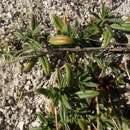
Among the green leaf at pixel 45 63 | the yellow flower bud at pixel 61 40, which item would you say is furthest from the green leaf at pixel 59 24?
the green leaf at pixel 45 63

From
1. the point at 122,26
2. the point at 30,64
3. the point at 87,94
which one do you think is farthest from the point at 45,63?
the point at 122,26

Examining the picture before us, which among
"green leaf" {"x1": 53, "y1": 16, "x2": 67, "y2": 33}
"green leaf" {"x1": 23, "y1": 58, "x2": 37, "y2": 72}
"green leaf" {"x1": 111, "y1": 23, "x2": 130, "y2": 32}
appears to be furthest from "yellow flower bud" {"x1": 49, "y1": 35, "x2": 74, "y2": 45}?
"green leaf" {"x1": 111, "y1": 23, "x2": 130, "y2": 32}

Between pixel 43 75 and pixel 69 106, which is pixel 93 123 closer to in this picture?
pixel 69 106

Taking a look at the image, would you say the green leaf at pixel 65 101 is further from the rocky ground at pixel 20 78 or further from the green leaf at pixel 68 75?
the rocky ground at pixel 20 78

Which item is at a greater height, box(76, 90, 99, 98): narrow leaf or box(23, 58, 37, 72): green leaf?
box(23, 58, 37, 72): green leaf

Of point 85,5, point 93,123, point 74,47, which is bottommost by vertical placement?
point 93,123

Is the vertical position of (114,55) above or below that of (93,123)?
above

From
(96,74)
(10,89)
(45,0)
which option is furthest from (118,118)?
(45,0)

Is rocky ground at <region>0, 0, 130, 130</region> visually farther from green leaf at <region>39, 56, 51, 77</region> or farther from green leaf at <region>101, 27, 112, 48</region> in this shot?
green leaf at <region>101, 27, 112, 48</region>

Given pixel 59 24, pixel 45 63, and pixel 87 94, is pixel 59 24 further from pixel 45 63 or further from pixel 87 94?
pixel 87 94
